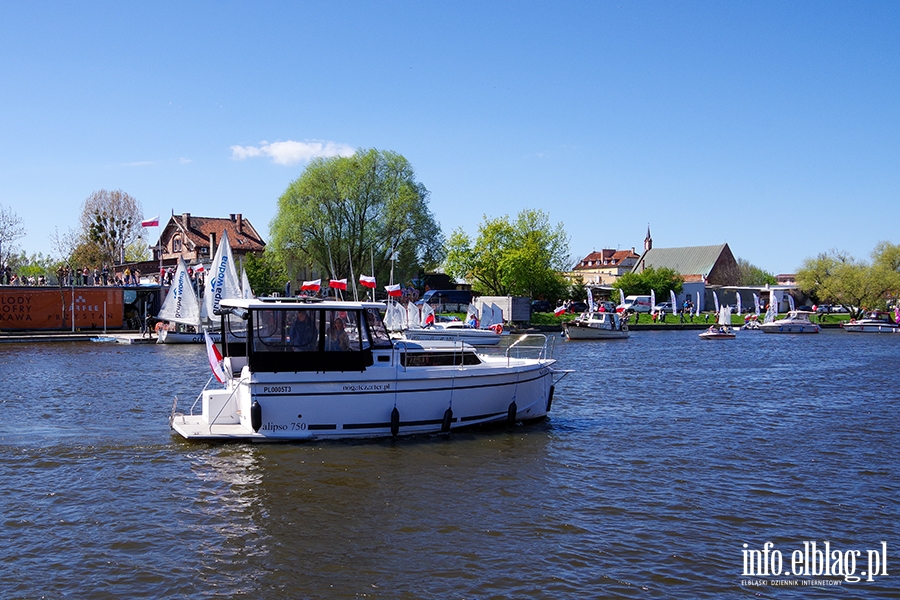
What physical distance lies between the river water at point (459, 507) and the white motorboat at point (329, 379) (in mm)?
555

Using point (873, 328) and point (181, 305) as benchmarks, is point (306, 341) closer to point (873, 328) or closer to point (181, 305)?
point (181, 305)

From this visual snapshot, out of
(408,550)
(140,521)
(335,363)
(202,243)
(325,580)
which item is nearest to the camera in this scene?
Result: (325,580)

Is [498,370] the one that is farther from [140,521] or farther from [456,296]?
[456,296]

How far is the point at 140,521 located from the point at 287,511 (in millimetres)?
2611

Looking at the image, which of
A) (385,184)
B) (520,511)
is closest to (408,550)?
(520,511)

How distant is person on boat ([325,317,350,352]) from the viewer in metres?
19.0

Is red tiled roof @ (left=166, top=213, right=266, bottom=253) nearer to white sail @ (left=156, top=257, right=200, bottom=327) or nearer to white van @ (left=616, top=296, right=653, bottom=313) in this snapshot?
white sail @ (left=156, top=257, right=200, bottom=327)

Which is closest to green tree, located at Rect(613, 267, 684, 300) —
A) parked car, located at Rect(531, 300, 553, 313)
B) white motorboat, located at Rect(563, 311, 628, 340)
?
parked car, located at Rect(531, 300, 553, 313)

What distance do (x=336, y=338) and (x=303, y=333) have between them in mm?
825

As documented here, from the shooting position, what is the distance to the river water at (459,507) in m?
11.5

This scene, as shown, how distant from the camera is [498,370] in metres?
20.8

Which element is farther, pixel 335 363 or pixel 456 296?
pixel 456 296

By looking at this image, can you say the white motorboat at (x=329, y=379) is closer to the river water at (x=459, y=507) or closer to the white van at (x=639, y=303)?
the river water at (x=459, y=507)

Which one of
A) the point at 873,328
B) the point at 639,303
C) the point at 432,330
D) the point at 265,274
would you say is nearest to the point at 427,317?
the point at 432,330
